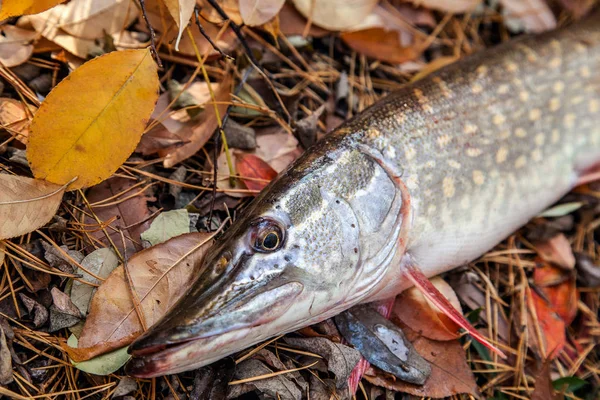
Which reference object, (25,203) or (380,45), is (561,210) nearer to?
(380,45)

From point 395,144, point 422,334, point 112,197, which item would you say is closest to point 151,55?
point 112,197

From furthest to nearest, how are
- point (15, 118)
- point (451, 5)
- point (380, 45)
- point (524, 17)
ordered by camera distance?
1. point (524, 17)
2. point (451, 5)
3. point (380, 45)
4. point (15, 118)

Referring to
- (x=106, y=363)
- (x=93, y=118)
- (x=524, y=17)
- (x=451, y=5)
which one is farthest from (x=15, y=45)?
(x=524, y=17)

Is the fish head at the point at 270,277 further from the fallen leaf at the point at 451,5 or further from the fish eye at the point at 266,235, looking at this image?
the fallen leaf at the point at 451,5

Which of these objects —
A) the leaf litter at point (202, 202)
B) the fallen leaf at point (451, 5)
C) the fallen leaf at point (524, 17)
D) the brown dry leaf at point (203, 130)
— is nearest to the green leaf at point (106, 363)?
the leaf litter at point (202, 202)

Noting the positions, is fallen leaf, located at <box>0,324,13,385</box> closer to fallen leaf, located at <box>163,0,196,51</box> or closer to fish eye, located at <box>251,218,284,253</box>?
fish eye, located at <box>251,218,284,253</box>

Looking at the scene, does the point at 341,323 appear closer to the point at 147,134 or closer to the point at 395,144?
the point at 395,144

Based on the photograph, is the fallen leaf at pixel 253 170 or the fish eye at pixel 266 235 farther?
the fallen leaf at pixel 253 170
